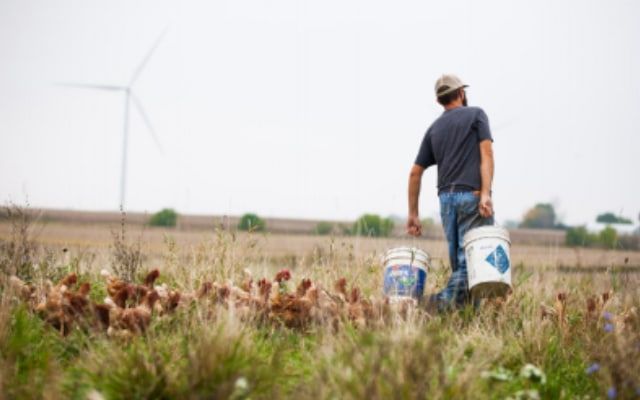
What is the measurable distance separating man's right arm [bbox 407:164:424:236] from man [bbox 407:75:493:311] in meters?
0.26

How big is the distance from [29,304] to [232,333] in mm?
2189

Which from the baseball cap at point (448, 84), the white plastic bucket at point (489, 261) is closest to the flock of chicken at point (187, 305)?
the white plastic bucket at point (489, 261)

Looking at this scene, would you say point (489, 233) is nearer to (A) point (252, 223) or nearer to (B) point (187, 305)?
(B) point (187, 305)

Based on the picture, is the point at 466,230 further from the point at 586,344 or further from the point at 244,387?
the point at 244,387

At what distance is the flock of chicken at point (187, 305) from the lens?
3818 millimetres

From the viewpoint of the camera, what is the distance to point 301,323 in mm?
4473

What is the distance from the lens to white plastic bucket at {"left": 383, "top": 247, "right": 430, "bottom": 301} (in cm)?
501

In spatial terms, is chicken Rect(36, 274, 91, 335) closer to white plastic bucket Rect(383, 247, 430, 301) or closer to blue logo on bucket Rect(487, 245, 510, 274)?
white plastic bucket Rect(383, 247, 430, 301)

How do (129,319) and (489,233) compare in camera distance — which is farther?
(489,233)

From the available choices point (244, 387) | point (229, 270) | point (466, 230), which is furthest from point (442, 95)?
point (244, 387)

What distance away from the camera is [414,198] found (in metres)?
5.73

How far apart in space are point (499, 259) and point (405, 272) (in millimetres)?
814

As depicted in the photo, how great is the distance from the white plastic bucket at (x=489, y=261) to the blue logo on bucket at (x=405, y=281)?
465mm

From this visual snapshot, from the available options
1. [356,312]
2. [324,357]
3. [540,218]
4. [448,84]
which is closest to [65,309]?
[324,357]
